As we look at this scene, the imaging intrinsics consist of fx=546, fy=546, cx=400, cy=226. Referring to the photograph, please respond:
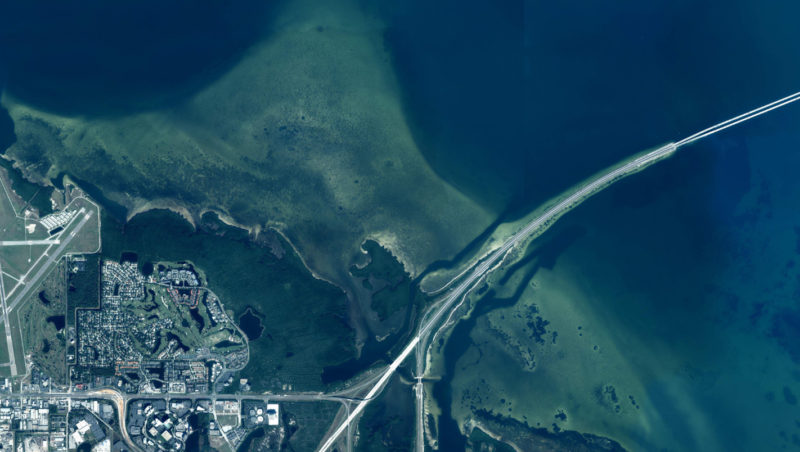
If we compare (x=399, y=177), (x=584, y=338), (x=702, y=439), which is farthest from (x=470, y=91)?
(x=702, y=439)

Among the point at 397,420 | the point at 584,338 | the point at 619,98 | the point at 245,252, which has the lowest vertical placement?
the point at 397,420

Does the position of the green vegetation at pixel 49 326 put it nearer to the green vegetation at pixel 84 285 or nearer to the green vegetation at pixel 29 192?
the green vegetation at pixel 84 285

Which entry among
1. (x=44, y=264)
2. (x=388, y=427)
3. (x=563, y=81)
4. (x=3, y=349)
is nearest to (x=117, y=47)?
(x=44, y=264)

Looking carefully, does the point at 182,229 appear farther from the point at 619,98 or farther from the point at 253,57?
the point at 619,98

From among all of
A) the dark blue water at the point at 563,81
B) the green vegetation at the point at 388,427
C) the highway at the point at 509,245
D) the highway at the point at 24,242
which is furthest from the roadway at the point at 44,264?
the dark blue water at the point at 563,81

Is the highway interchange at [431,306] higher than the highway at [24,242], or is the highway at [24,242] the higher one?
the highway at [24,242]

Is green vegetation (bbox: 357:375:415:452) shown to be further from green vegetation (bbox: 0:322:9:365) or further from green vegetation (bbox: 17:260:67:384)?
green vegetation (bbox: 0:322:9:365)
